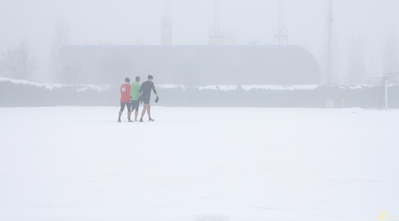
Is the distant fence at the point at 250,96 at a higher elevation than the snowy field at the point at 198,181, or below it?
higher

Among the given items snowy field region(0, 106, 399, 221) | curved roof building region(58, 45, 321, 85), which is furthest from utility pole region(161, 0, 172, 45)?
snowy field region(0, 106, 399, 221)

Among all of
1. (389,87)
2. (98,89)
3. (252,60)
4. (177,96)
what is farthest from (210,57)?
(389,87)

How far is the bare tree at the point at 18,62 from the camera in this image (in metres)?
48.8

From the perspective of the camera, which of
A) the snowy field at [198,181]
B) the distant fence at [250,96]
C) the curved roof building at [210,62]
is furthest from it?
the curved roof building at [210,62]

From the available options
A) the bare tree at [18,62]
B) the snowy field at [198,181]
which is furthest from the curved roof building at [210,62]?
the snowy field at [198,181]

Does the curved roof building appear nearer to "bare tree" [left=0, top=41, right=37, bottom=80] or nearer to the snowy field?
"bare tree" [left=0, top=41, right=37, bottom=80]

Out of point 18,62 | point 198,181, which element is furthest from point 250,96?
point 198,181

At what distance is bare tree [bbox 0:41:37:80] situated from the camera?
Result: 48.8m

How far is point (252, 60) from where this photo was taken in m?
48.9

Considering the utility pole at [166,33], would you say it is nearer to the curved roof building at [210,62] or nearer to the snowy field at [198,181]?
the curved roof building at [210,62]

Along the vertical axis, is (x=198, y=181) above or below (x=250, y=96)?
Answer: below

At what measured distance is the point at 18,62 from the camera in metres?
48.9

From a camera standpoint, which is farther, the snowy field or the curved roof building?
the curved roof building

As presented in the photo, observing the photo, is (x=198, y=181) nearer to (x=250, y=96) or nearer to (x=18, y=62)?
(x=250, y=96)
